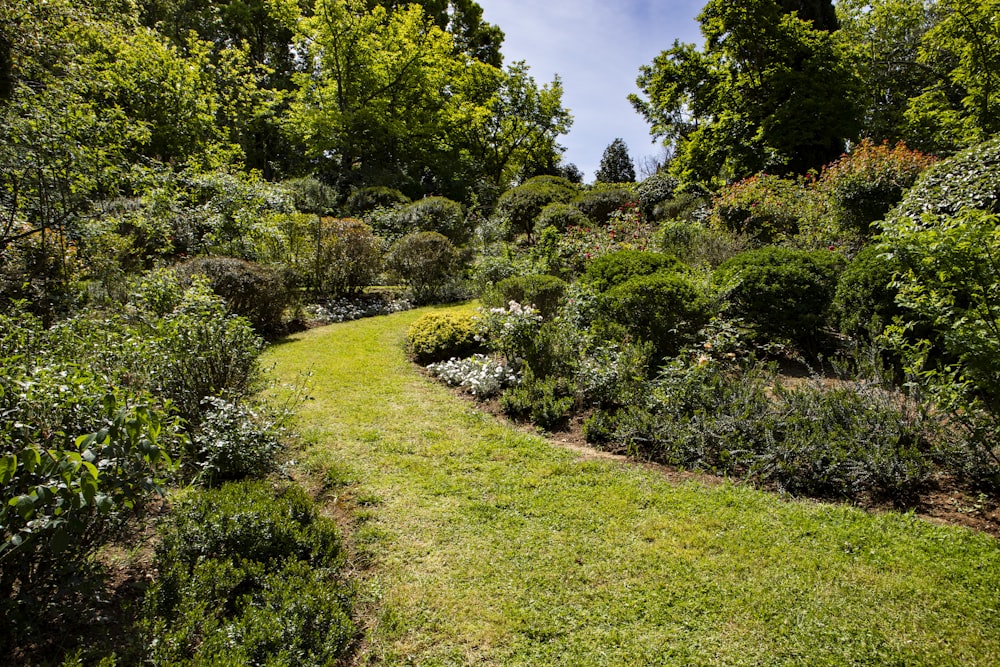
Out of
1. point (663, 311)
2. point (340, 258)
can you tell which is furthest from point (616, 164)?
point (663, 311)

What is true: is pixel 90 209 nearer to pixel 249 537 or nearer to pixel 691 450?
pixel 249 537

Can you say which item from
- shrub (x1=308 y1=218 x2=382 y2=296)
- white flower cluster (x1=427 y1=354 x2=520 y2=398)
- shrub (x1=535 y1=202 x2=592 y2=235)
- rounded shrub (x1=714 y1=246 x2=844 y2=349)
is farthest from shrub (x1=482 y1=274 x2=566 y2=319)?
shrub (x1=535 y1=202 x2=592 y2=235)

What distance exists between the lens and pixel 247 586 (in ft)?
9.04

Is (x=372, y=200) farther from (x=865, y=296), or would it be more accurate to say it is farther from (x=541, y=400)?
(x=865, y=296)

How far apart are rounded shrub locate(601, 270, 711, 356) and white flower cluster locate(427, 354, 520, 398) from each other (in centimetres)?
156

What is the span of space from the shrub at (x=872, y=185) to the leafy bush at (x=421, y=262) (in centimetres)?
843

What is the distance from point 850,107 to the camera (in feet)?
51.0

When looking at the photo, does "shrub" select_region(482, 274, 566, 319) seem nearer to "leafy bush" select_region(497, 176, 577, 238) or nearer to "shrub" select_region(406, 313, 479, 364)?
"shrub" select_region(406, 313, 479, 364)

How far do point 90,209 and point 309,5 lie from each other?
23299 millimetres

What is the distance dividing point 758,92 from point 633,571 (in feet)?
61.4

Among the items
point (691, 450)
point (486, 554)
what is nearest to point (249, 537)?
point (486, 554)

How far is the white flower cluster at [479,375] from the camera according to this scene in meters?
5.93

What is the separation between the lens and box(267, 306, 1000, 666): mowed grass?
2447 millimetres

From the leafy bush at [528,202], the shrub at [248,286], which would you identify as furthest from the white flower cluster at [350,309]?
the leafy bush at [528,202]
